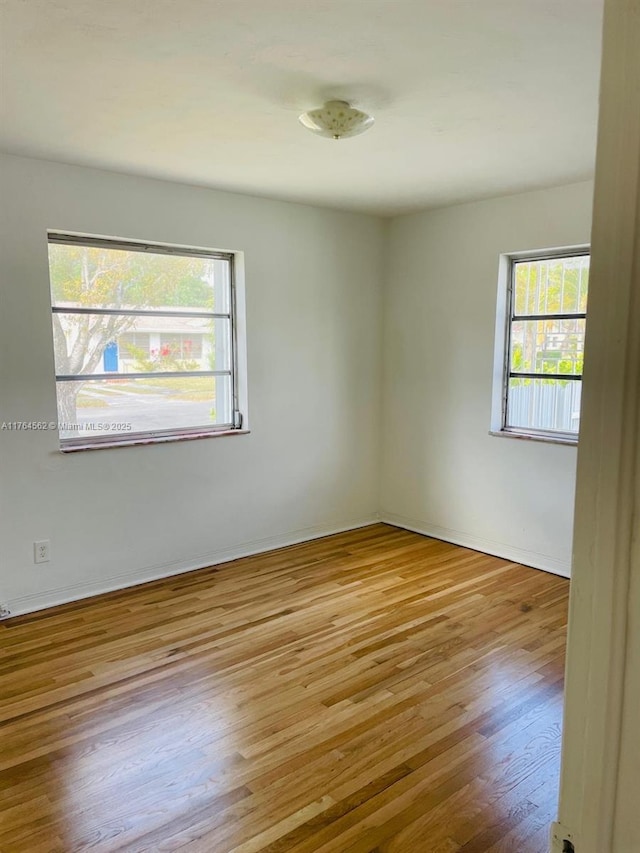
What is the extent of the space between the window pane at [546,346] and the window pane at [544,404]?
9 centimetres

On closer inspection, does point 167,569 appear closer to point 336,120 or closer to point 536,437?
point 536,437

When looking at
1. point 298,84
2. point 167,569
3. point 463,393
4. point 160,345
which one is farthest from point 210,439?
point 298,84

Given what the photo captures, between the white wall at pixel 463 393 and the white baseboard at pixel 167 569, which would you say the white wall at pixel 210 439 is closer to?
the white baseboard at pixel 167 569

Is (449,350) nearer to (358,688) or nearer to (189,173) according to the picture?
(189,173)

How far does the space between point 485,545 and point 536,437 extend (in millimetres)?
906

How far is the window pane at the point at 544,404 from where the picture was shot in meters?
3.94

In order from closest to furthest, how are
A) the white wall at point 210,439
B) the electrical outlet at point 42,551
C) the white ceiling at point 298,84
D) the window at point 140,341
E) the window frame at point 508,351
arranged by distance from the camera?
the white ceiling at point 298,84 → the white wall at point 210,439 → the electrical outlet at point 42,551 → the window at point 140,341 → the window frame at point 508,351

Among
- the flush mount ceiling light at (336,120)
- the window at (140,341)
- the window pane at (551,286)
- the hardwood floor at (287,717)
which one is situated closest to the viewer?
the hardwood floor at (287,717)

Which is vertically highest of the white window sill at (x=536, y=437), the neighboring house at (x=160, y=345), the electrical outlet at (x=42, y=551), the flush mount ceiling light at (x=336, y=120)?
the flush mount ceiling light at (x=336, y=120)

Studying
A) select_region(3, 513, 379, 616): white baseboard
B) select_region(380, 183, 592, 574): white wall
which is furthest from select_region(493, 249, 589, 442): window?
select_region(3, 513, 379, 616): white baseboard

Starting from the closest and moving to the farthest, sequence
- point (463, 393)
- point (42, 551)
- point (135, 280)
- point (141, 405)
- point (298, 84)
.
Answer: point (298, 84)
point (42, 551)
point (135, 280)
point (141, 405)
point (463, 393)

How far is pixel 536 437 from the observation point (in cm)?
404

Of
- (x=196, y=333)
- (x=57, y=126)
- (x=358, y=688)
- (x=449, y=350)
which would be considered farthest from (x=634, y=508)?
(x=449, y=350)

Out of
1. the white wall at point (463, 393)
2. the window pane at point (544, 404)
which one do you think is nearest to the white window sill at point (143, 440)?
the white wall at point (463, 393)
